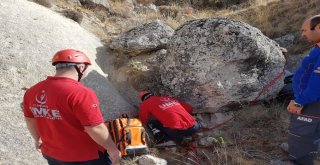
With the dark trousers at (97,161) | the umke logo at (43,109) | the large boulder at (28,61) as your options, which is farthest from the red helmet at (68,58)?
the large boulder at (28,61)

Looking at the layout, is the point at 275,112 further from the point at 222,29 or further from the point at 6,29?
the point at 6,29

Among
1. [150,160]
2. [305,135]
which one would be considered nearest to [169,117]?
[150,160]

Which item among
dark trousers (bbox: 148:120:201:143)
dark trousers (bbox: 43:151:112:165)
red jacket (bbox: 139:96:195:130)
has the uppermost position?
dark trousers (bbox: 43:151:112:165)

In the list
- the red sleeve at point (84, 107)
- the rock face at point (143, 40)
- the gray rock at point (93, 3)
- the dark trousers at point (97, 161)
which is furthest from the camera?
the gray rock at point (93, 3)

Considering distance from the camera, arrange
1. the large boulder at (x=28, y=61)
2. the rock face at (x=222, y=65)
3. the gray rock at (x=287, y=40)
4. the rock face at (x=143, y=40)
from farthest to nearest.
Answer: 1. the gray rock at (x=287, y=40)
2. the rock face at (x=143, y=40)
3. the rock face at (x=222, y=65)
4. the large boulder at (x=28, y=61)

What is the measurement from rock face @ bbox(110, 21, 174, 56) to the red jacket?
1.66 metres

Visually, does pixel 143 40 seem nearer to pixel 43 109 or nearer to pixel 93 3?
pixel 93 3

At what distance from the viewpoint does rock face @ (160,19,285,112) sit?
5.75 metres

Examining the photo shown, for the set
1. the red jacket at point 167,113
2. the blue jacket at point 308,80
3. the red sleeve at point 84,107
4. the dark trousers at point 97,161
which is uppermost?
the red sleeve at point 84,107

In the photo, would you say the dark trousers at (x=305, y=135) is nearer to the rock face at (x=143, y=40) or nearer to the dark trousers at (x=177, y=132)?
the dark trousers at (x=177, y=132)

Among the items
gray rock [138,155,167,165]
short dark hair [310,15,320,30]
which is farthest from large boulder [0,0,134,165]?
short dark hair [310,15,320,30]

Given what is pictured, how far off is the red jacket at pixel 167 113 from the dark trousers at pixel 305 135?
136 cm

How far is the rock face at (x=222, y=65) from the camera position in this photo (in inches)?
226

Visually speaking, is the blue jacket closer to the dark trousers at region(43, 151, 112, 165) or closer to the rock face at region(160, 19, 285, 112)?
the rock face at region(160, 19, 285, 112)
